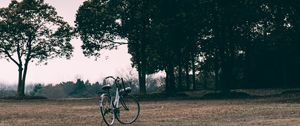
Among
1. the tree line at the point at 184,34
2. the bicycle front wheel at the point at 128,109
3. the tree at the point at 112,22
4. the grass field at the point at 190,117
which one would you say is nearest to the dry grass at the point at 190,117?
the grass field at the point at 190,117

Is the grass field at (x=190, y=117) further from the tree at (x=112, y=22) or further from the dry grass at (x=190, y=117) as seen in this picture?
the tree at (x=112, y=22)

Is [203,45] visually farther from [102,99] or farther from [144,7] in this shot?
[102,99]

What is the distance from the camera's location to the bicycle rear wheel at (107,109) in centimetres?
1530

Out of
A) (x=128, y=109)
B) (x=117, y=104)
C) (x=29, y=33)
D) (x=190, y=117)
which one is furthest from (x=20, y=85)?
(x=117, y=104)

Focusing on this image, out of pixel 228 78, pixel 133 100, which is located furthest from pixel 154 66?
pixel 133 100

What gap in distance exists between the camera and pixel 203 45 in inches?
1923

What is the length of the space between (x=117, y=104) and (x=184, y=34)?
31205mm

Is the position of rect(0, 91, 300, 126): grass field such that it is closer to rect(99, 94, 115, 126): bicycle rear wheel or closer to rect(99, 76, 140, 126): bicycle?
rect(99, 76, 140, 126): bicycle

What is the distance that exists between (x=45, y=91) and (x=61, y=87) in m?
7.41

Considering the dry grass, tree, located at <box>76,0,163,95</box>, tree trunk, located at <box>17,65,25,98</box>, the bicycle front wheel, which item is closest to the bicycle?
the bicycle front wheel

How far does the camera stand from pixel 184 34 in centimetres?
4634

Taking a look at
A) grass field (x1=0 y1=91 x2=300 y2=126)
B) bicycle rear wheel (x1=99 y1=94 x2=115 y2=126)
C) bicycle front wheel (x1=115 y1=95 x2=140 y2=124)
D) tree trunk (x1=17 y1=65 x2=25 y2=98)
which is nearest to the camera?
grass field (x1=0 y1=91 x2=300 y2=126)

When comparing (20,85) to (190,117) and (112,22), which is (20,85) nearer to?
(112,22)

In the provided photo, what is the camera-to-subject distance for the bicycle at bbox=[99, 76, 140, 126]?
1533 centimetres
